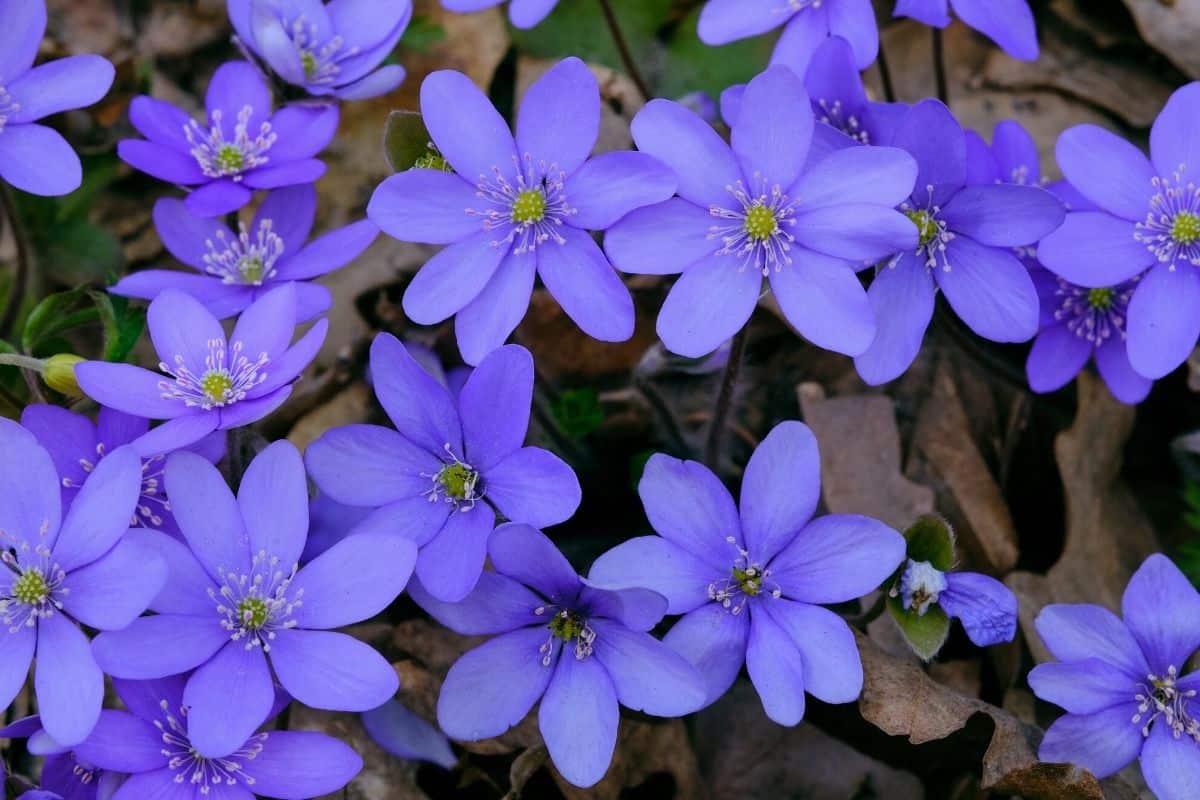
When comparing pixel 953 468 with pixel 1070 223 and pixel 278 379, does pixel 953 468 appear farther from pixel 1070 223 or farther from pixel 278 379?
pixel 278 379

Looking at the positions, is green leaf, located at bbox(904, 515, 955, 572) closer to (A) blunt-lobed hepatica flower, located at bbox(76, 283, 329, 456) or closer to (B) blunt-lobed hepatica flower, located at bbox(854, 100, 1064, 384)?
(B) blunt-lobed hepatica flower, located at bbox(854, 100, 1064, 384)

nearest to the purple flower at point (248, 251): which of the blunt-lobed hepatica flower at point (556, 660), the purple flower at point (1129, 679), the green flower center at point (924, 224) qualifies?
the blunt-lobed hepatica flower at point (556, 660)

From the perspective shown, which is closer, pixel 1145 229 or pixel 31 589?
pixel 31 589

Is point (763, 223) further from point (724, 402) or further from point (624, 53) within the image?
point (624, 53)

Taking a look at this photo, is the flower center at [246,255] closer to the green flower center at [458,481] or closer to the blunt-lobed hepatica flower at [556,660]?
the green flower center at [458,481]

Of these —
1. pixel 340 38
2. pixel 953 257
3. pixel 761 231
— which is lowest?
pixel 953 257

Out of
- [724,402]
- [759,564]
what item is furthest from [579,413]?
[759,564]

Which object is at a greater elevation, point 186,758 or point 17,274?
point 17,274
